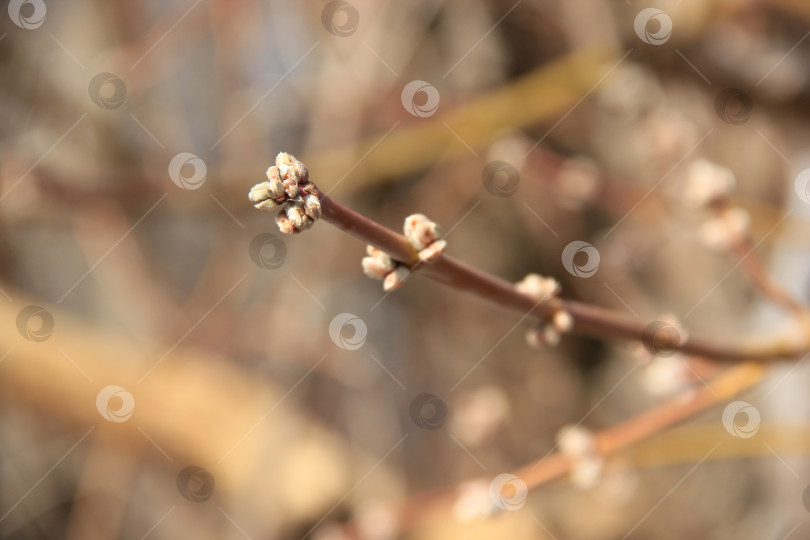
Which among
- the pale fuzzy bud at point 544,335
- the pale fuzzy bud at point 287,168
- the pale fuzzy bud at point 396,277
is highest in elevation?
the pale fuzzy bud at point 544,335

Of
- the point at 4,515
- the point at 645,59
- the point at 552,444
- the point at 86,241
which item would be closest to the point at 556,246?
the point at 552,444

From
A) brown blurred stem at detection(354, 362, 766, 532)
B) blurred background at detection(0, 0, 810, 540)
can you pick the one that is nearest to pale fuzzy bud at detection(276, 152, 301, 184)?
brown blurred stem at detection(354, 362, 766, 532)

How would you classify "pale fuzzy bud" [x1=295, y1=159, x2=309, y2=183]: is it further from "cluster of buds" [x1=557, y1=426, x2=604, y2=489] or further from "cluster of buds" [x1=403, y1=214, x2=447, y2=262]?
"cluster of buds" [x1=557, y1=426, x2=604, y2=489]

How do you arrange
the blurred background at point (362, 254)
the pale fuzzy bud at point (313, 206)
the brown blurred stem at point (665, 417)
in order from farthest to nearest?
the blurred background at point (362, 254)
the brown blurred stem at point (665, 417)
the pale fuzzy bud at point (313, 206)

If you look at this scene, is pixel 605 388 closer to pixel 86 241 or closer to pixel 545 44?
pixel 545 44

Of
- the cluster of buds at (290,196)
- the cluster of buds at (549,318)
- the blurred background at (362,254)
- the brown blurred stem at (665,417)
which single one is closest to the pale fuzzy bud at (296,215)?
the cluster of buds at (290,196)

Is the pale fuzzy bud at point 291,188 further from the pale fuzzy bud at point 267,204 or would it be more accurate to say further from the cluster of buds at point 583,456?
the cluster of buds at point 583,456

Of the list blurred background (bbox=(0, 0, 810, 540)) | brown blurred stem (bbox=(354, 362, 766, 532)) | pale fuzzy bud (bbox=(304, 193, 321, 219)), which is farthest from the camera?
blurred background (bbox=(0, 0, 810, 540))
